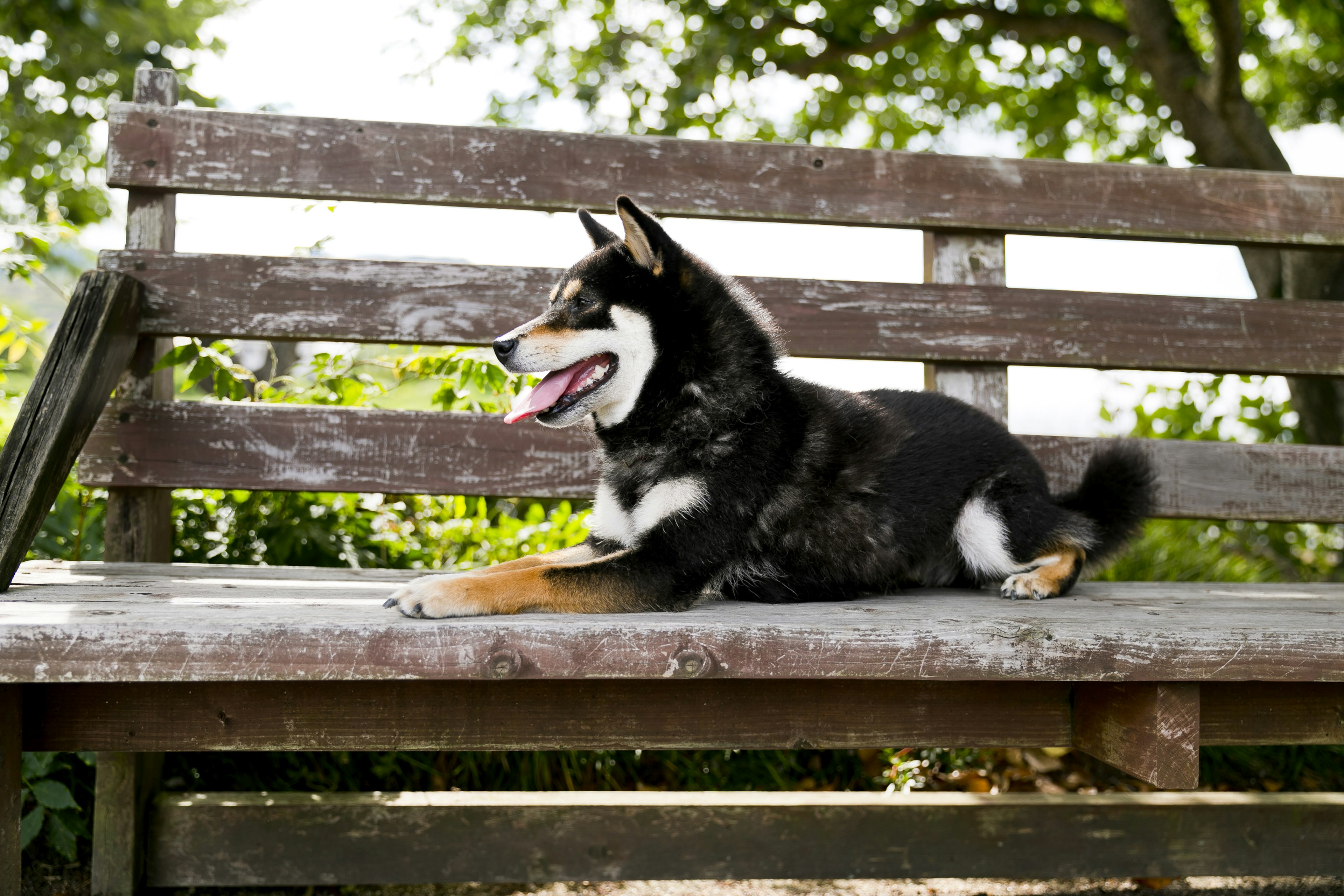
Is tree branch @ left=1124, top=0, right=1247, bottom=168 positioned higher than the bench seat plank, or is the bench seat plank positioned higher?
tree branch @ left=1124, top=0, right=1247, bottom=168

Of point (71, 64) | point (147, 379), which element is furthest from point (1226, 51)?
point (71, 64)

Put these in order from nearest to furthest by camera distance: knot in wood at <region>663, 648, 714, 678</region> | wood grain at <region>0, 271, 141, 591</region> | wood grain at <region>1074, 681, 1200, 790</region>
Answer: knot in wood at <region>663, 648, 714, 678</region> < wood grain at <region>1074, 681, 1200, 790</region> < wood grain at <region>0, 271, 141, 591</region>

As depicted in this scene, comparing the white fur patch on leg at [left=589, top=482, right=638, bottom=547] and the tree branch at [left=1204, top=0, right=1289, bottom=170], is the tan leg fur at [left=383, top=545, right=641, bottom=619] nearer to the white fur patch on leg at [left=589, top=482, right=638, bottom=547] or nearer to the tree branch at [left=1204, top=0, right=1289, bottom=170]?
the white fur patch on leg at [left=589, top=482, right=638, bottom=547]

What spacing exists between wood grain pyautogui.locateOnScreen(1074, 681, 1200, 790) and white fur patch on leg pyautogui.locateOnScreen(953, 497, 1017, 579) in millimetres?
651

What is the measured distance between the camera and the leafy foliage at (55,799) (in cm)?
254

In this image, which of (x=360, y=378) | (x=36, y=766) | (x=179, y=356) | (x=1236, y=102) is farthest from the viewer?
(x=1236, y=102)

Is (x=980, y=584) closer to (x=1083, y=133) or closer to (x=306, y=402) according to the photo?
(x=306, y=402)

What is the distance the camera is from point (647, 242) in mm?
2266

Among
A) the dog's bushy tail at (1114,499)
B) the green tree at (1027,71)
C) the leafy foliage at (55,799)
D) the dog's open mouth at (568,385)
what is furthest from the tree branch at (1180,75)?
the leafy foliage at (55,799)

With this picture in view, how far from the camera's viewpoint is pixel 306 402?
3297 millimetres

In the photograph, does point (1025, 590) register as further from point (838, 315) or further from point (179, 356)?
point (179, 356)

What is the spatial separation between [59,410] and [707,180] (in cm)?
203

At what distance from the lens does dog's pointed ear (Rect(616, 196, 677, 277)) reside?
87.7 inches

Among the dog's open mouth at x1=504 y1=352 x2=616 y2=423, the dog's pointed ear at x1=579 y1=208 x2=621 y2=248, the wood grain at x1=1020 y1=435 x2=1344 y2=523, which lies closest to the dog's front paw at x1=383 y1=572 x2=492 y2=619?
the dog's open mouth at x1=504 y1=352 x2=616 y2=423
